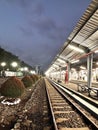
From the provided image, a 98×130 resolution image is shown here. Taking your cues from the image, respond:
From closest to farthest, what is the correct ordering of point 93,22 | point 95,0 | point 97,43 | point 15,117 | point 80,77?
point 15,117 → point 95,0 → point 93,22 → point 97,43 → point 80,77

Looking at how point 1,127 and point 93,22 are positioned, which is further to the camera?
point 93,22

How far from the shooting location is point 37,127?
396 inches

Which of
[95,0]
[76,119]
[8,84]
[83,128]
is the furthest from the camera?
[8,84]

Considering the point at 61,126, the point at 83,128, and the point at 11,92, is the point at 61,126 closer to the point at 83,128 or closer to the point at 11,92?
the point at 83,128

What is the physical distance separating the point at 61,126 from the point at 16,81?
1206 cm

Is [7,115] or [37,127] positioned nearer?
[37,127]

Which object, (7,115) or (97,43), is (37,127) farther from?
(97,43)

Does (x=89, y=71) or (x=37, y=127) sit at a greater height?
(x=89, y=71)

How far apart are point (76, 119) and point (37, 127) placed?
2522mm

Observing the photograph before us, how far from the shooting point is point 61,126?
10133mm

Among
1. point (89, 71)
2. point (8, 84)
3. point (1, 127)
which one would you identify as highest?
point (89, 71)

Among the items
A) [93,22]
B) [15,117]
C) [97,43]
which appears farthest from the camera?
[97,43]

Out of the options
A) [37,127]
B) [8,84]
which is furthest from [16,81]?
[37,127]

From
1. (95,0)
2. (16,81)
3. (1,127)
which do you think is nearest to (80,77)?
(16,81)
